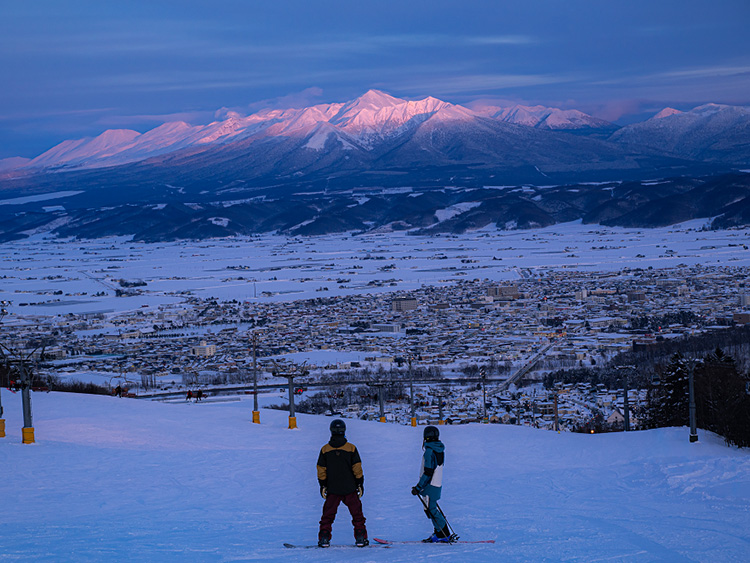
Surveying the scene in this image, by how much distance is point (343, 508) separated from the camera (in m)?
7.90

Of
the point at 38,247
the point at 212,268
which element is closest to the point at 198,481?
the point at 212,268

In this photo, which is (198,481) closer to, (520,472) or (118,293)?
(520,472)

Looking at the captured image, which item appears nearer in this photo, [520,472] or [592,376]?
[520,472]

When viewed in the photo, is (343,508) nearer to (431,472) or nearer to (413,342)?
(431,472)

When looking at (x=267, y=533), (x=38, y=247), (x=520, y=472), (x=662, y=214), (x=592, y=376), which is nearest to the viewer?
(x=267, y=533)

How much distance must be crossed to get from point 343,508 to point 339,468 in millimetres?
2143

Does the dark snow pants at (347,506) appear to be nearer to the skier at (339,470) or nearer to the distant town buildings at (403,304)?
the skier at (339,470)

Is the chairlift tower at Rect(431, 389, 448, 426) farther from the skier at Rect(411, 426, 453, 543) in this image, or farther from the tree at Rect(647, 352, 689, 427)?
the skier at Rect(411, 426, 453, 543)

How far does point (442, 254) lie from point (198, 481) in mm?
69336

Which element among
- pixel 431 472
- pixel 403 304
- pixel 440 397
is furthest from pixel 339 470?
pixel 403 304

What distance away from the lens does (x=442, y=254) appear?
Result: 255 feet

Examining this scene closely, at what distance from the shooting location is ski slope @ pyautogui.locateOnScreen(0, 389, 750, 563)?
6156 millimetres

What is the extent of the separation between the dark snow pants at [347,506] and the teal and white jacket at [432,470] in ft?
1.35

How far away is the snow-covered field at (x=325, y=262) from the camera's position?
51688 millimetres
